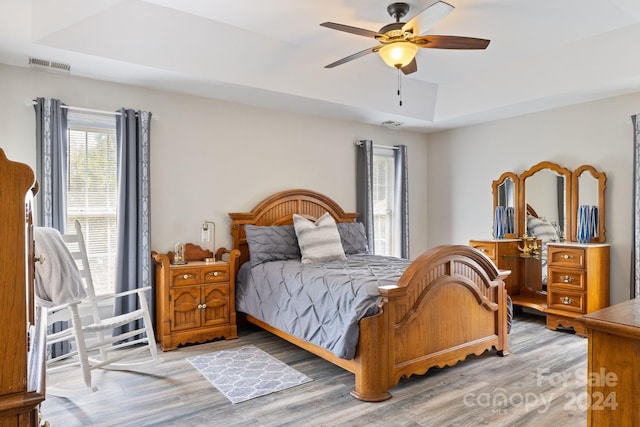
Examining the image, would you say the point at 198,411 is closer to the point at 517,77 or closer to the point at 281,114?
the point at 281,114

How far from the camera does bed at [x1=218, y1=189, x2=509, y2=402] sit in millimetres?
2629

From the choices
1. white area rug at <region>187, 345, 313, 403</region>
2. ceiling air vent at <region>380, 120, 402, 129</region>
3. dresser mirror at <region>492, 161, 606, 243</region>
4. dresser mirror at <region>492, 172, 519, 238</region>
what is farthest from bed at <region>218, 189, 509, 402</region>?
ceiling air vent at <region>380, 120, 402, 129</region>

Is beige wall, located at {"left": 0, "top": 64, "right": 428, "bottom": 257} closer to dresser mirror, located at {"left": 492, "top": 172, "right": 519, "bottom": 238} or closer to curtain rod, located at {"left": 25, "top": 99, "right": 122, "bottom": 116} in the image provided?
curtain rod, located at {"left": 25, "top": 99, "right": 122, "bottom": 116}

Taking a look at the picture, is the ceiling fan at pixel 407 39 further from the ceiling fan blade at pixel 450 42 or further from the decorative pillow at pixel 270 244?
the decorative pillow at pixel 270 244

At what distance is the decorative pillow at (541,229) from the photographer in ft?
15.2

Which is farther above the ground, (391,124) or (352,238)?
(391,124)

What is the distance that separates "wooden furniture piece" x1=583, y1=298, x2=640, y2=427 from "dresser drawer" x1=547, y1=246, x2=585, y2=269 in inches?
116

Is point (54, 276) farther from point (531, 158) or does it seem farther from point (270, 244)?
point (531, 158)

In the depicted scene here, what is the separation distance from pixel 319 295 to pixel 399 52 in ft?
5.91

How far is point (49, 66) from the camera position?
327cm

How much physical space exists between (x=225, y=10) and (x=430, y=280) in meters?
2.54

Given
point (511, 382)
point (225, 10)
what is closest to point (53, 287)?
point (225, 10)

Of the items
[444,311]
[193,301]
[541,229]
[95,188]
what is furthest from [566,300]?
[95,188]

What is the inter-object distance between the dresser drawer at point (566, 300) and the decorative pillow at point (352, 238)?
78.3 inches
